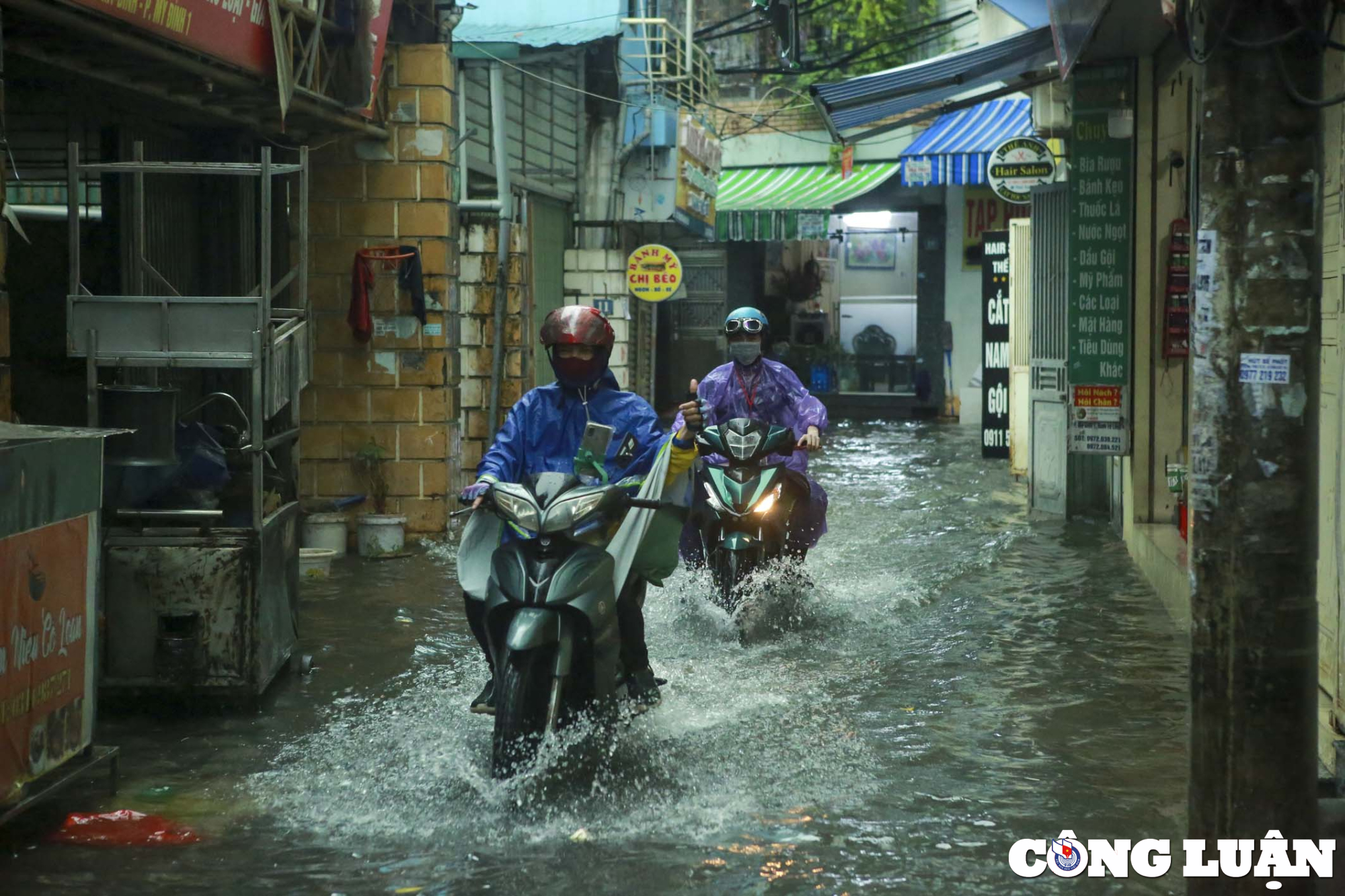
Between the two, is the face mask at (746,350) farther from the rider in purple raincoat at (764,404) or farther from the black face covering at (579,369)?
the black face covering at (579,369)

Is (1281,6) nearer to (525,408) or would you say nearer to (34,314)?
(525,408)

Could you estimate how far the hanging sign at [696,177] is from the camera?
1897cm

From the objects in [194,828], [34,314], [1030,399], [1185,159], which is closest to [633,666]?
[194,828]

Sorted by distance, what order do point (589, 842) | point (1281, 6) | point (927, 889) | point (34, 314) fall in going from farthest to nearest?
point (34, 314) < point (589, 842) < point (927, 889) < point (1281, 6)

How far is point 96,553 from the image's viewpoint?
5.11 metres

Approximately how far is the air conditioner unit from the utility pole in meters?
8.98

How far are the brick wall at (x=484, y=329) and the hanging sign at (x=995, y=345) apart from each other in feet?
20.4

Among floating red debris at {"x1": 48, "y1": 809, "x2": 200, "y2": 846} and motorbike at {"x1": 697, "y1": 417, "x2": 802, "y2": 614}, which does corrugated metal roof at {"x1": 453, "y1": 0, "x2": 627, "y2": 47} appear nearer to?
motorbike at {"x1": 697, "y1": 417, "x2": 802, "y2": 614}

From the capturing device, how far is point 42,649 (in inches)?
184

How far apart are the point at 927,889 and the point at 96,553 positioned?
121 inches

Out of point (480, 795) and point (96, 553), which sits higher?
point (96, 553)

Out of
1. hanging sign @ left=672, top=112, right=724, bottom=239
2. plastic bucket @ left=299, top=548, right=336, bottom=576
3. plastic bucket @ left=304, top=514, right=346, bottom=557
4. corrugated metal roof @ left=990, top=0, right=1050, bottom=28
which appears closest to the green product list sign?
corrugated metal roof @ left=990, top=0, right=1050, bottom=28

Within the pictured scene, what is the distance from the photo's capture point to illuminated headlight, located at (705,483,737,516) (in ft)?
25.3

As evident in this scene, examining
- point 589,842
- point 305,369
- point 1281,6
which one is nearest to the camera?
point 1281,6
